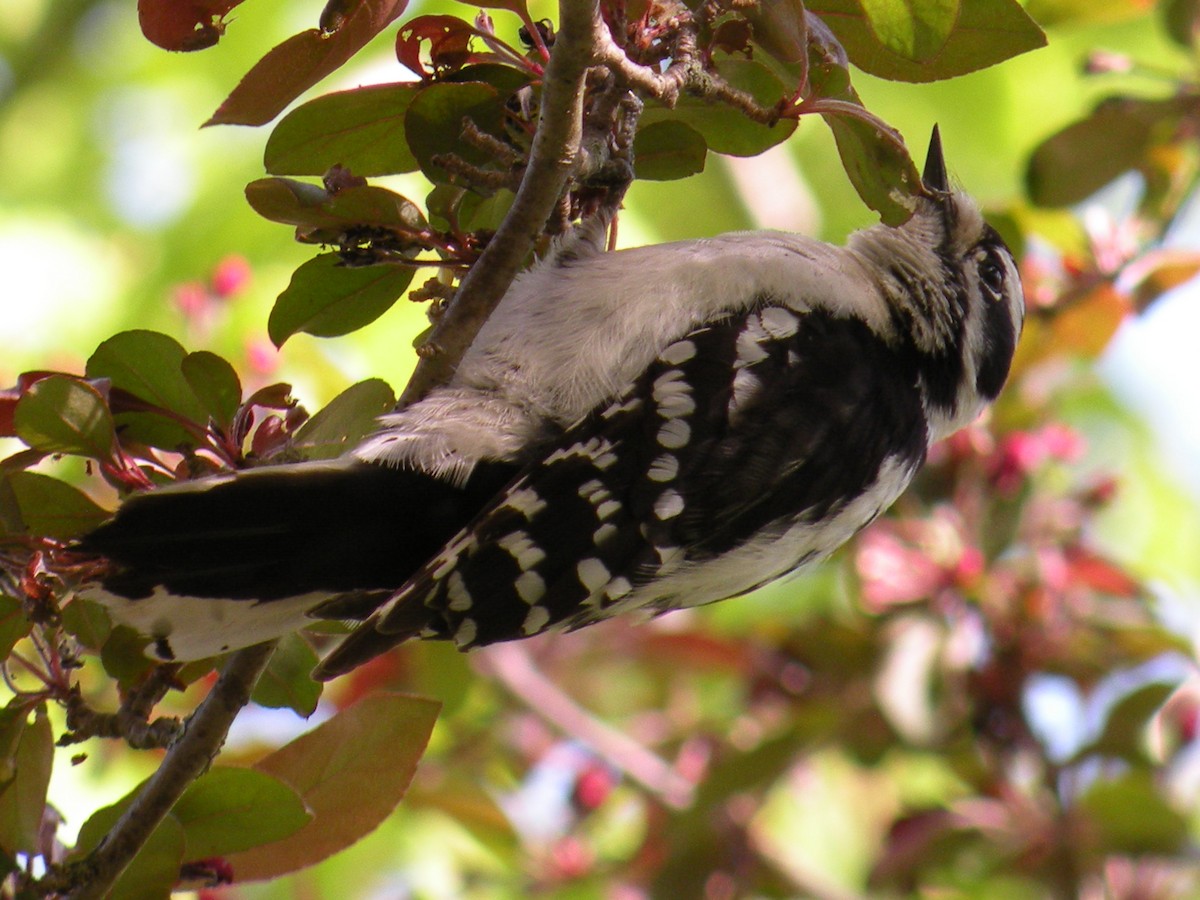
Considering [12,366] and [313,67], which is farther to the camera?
[12,366]

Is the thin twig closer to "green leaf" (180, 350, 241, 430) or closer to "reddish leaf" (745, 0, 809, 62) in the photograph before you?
"green leaf" (180, 350, 241, 430)

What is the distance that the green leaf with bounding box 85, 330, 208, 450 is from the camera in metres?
2.10

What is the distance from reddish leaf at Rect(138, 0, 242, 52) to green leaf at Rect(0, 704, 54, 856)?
975 mm

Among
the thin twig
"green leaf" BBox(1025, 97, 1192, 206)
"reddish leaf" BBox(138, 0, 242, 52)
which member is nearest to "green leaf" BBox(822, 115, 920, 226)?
"reddish leaf" BBox(138, 0, 242, 52)

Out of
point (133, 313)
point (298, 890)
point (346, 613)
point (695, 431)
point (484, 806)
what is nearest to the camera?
point (346, 613)

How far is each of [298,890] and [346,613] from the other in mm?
1775

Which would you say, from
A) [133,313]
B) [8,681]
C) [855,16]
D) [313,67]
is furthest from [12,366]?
[855,16]

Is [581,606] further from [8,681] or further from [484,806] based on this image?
[484,806]

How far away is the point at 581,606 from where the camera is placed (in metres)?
2.47

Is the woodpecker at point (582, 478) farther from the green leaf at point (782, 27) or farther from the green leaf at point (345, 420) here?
the green leaf at point (782, 27)

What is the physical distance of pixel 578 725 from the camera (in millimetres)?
4141

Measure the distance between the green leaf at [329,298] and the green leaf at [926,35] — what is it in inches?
31.3

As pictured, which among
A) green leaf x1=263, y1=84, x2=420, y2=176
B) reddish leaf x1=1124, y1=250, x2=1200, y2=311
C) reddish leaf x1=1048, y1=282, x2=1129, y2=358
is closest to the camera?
green leaf x1=263, y1=84, x2=420, y2=176

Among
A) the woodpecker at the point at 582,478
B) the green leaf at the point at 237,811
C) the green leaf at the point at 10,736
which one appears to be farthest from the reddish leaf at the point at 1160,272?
the green leaf at the point at 10,736
